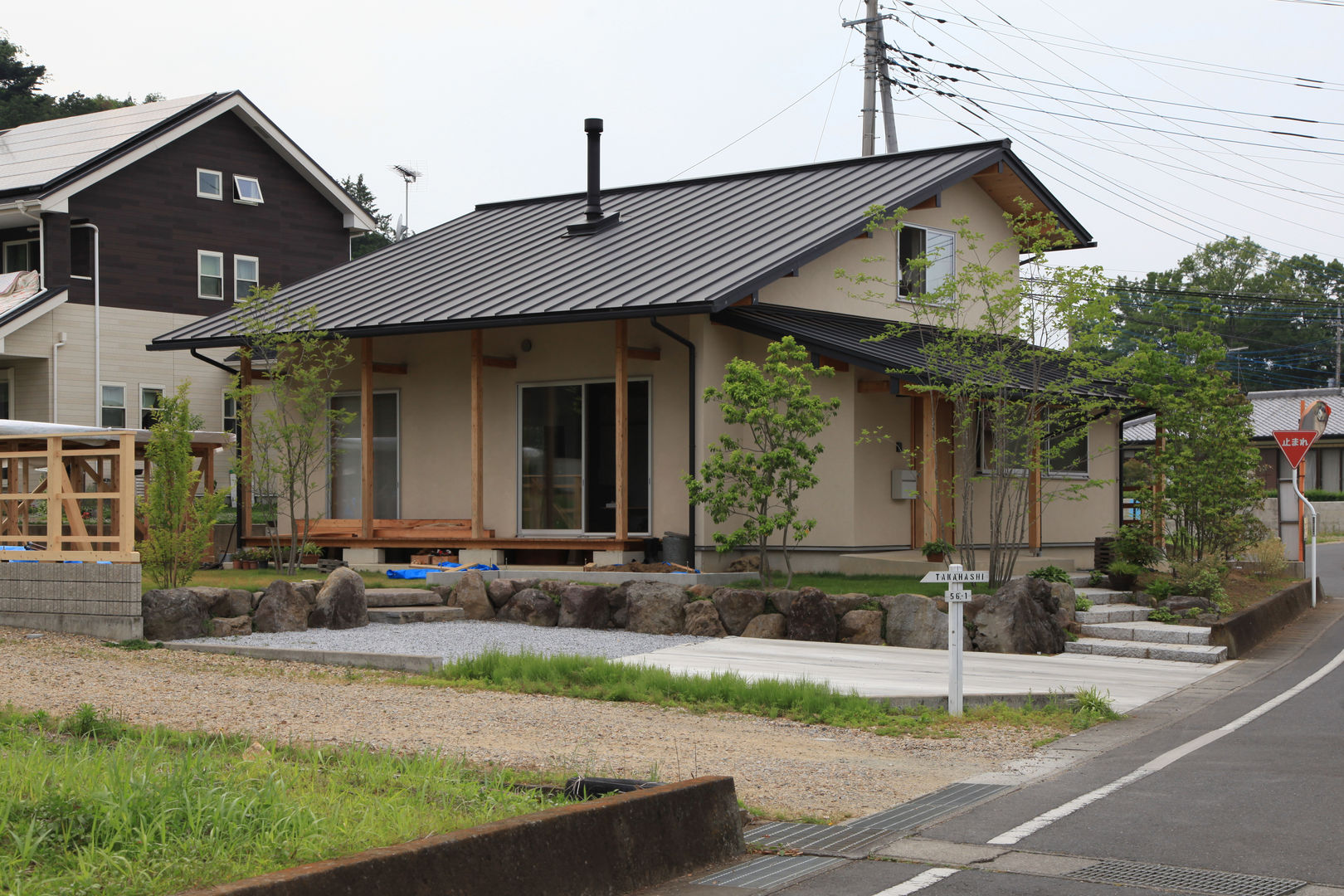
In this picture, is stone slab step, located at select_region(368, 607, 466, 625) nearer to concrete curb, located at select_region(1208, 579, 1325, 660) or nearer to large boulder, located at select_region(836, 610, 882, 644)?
large boulder, located at select_region(836, 610, 882, 644)

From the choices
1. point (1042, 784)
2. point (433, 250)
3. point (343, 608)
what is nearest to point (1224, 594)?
point (1042, 784)

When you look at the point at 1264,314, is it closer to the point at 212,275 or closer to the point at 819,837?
the point at 212,275

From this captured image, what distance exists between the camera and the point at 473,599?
16.4 m

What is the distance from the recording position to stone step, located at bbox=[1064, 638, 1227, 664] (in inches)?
567

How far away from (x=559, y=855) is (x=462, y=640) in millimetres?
8952

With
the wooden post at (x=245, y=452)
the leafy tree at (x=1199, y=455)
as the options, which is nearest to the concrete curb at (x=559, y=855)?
the leafy tree at (x=1199, y=455)

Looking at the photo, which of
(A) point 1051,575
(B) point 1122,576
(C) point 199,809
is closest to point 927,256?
(B) point 1122,576

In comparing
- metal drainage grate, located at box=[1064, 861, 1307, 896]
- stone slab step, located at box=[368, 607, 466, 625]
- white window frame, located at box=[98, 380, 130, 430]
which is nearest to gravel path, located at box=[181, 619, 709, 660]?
stone slab step, located at box=[368, 607, 466, 625]

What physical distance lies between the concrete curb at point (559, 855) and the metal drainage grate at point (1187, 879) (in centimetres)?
167

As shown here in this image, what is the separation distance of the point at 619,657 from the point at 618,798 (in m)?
7.30

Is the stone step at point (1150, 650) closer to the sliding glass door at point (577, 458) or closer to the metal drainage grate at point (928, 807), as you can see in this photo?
the sliding glass door at point (577, 458)

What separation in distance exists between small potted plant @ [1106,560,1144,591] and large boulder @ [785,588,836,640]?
15.1 ft

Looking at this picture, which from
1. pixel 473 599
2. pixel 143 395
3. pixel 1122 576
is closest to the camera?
pixel 473 599

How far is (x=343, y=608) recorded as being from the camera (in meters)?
15.1
